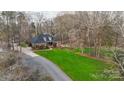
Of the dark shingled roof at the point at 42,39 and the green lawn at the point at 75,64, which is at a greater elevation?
the dark shingled roof at the point at 42,39

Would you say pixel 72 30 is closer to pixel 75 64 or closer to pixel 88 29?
pixel 88 29

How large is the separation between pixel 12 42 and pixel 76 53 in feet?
2.07

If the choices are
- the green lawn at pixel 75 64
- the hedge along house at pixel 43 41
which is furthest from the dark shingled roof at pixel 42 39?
the green lawn at pixel 75 64

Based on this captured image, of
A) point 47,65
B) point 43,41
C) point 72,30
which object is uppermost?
point 72,30

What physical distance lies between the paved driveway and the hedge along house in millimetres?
88

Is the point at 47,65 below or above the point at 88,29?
below

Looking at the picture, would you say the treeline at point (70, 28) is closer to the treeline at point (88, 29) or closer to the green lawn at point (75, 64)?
the treeline at point (88, 29)

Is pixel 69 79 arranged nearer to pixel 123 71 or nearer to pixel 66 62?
pixel 66 62

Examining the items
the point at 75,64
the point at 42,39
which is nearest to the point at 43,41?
the point at 42,39

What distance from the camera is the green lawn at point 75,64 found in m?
4.11

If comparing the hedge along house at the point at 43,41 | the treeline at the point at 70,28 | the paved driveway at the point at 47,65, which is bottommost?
the paved driveway at the point at 47,65

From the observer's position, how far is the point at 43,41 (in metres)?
4.17

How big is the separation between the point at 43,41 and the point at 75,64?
38 cm

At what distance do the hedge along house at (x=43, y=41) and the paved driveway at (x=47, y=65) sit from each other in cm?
9
